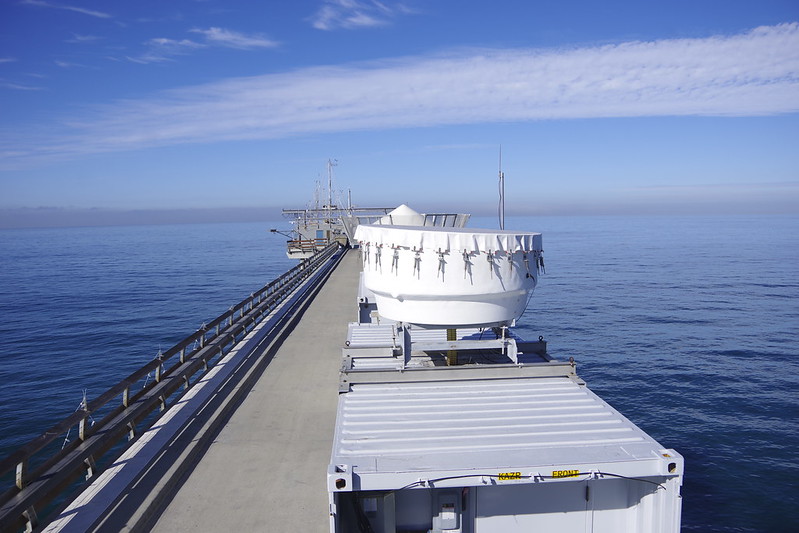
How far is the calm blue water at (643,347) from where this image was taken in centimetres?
1656

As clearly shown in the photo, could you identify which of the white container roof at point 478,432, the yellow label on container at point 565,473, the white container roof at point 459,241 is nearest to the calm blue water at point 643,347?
the white container roof at point 478,432

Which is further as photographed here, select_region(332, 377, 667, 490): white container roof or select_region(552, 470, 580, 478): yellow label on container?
select_region(332, 377, 667, 490): white container roof

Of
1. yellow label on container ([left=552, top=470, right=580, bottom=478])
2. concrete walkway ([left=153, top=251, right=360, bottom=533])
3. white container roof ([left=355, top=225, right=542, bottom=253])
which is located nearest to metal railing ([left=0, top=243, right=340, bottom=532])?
concrete walkway ([left=153, top=251, right=360, bottom=533])

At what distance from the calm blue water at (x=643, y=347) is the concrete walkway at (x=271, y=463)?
9032mm

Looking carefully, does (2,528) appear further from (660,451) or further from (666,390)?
(666,390)

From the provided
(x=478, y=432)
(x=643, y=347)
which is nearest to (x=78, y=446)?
(x=478, y=432)

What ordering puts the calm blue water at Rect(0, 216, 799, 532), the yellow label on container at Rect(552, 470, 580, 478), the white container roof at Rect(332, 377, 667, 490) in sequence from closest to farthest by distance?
1. the yellow label on container at Rect(552, 470, 580, 478)
2. the white container roof at Rect(332, 377, 667, 490)
3. the calm blue water at Rect(0, 216, 799, 532)

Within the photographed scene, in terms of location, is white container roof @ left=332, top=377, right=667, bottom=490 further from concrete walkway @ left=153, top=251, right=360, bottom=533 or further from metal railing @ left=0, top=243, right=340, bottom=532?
metal railing @ left=0, top=243, right=340, bottom=532

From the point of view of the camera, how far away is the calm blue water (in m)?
16.6

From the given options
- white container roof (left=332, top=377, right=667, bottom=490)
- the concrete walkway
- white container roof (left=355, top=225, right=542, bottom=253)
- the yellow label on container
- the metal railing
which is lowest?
the concrete walkway

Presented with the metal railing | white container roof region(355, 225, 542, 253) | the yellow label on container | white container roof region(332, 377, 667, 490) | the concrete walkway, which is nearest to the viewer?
the yellow label on container

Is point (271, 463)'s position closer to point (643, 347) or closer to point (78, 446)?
point (78, 446)

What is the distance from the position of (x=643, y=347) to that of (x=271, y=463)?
2625 centimetres

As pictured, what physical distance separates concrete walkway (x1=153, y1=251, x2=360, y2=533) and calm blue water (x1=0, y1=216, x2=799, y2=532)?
356 inches
